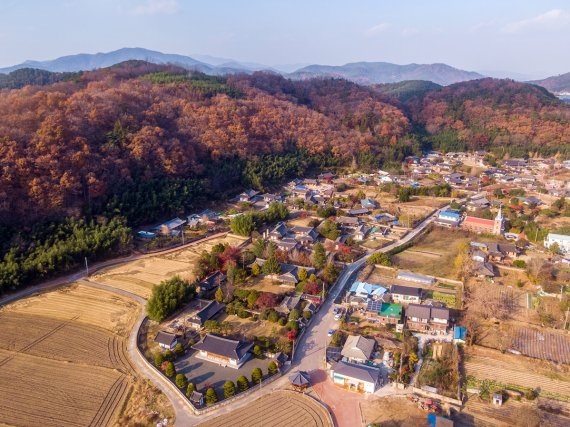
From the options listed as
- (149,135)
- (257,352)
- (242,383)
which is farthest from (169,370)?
(149,135)

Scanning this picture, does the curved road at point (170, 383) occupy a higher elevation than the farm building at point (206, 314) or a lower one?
lower

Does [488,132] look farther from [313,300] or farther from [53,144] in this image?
[53,144]

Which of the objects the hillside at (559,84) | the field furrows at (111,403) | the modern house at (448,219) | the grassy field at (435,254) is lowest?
the field furrows at (111,403)

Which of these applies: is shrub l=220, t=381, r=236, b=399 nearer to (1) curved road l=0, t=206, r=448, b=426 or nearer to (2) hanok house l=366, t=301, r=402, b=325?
(1) curved road l=0, t=206, r=448, b=426

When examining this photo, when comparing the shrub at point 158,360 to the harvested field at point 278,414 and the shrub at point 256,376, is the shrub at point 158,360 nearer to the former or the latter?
the harvested field at point 278,414

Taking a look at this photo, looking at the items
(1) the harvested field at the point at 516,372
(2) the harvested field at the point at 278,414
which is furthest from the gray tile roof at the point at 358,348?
(1) the harvested field at the point at 516,372

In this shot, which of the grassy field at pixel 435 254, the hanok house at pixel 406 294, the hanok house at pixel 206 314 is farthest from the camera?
the grassy field at pixel 435 254

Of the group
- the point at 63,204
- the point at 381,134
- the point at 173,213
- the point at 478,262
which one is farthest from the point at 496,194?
the point at 63,204
